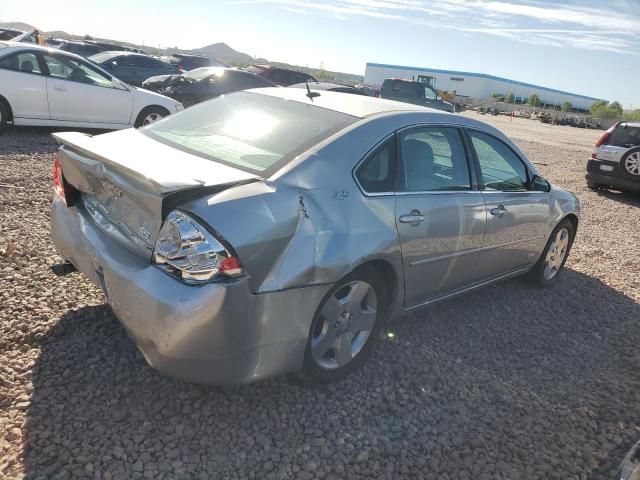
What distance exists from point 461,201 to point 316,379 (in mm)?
1576

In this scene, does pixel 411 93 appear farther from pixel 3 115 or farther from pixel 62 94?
pixel 3 115

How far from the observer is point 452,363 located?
3.51m

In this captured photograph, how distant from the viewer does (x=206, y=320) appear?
7.55ft

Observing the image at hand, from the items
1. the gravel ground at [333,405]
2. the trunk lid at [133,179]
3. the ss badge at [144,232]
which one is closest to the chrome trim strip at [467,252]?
the gravel ground at [333,405]

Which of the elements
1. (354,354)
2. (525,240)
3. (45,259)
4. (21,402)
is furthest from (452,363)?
(45,259)

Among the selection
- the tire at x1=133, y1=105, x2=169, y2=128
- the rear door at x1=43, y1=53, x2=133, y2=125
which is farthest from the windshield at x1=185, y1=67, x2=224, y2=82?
the rear door at x1=43, y1=53, x2=133, y2=125

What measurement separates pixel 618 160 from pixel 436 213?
8824 mm

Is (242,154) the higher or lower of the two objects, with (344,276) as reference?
higher

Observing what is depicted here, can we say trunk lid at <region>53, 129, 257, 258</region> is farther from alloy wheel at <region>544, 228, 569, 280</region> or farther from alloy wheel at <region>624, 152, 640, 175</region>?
alloy wheel at <region>624, 152, 640, 175</region>

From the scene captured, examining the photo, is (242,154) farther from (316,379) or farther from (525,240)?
(525,240)

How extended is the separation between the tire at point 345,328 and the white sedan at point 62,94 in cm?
791

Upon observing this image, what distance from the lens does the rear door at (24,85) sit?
8367mm

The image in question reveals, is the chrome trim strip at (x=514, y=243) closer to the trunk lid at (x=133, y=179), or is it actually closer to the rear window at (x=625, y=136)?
the trunk lid at (x=133, y=179)

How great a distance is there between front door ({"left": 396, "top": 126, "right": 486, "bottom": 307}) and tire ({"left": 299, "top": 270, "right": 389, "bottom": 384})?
0.94ft
